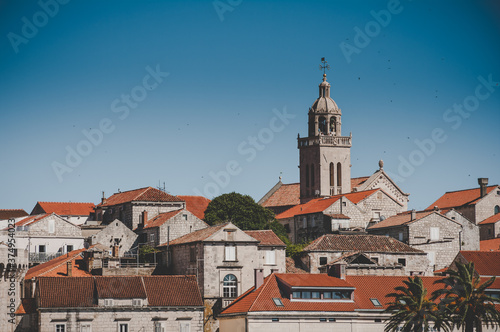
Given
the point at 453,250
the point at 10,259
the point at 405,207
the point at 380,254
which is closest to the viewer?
the point at 10,259

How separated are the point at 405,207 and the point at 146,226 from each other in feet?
104

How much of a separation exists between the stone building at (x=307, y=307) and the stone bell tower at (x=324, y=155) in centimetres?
4398

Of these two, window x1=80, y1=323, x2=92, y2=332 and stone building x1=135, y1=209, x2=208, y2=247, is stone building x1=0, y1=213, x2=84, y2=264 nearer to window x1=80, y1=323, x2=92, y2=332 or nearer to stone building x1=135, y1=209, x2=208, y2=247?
stone building x1=135, y1=209, x2=208, y2=247

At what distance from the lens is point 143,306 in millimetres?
76938

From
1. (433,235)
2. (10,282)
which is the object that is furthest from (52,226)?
(433,235)

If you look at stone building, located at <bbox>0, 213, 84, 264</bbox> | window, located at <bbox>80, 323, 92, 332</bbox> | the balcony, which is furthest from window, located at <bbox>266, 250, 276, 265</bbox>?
the balcony

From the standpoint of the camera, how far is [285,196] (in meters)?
129

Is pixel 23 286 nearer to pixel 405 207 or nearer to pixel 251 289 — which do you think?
pixel 251 289

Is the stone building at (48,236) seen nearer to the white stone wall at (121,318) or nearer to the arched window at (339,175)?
the white stone wall at (121,318)

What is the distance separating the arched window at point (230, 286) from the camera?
275ft

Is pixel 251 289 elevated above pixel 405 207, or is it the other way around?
pixel 405 207

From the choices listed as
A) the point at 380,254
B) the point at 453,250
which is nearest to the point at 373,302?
the point at 380,254

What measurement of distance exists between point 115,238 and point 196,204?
20.8 meters

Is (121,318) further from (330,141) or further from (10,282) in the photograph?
(330,141)
